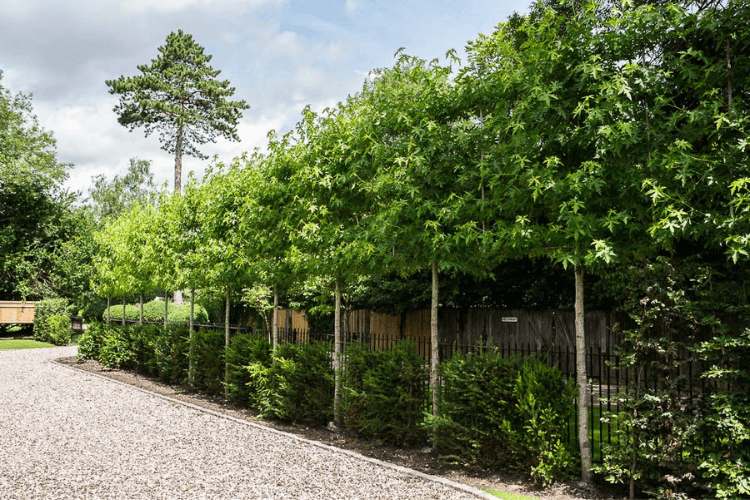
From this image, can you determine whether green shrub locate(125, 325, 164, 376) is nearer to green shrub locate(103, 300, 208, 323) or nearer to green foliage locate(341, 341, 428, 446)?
green foliage locate(341, 341, 428, 446)

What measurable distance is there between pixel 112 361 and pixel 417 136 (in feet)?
46.5

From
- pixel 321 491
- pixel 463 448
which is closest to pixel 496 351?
pixel 463 448

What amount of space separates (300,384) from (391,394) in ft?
7.06

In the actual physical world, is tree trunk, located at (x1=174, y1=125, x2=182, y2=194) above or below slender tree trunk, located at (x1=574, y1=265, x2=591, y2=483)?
above

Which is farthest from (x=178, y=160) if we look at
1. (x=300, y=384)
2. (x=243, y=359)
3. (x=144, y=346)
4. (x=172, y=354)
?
(x=300, y=384)

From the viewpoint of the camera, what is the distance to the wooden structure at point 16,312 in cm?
3033

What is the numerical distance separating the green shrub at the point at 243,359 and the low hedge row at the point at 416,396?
2 cm

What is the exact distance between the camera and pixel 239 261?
11.2m

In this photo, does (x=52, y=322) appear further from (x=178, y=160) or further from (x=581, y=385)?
(x=581, y=385)

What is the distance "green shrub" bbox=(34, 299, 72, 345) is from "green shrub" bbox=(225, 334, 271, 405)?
20.2 m

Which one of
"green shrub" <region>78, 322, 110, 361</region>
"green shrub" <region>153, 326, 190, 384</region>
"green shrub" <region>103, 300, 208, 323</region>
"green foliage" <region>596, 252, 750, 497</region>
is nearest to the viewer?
"green foliage" <region>596, 252, 750, 497</region>

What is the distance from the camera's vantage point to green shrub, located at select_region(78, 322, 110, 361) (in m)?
19.8

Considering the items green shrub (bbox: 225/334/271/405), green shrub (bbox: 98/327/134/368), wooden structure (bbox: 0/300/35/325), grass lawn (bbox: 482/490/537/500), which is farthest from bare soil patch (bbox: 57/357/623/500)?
wooden structure (bbox: 0/300/35/325)

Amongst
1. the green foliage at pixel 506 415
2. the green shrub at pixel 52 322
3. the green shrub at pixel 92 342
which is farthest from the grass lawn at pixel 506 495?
the green shrub at pixel 52 322
